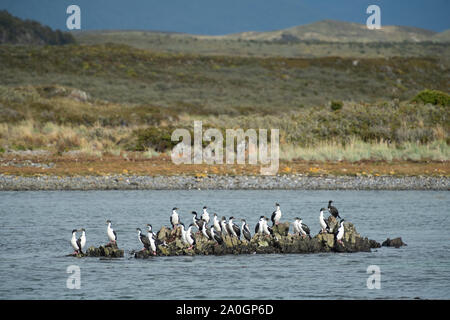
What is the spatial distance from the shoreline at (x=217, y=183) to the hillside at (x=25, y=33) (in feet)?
233

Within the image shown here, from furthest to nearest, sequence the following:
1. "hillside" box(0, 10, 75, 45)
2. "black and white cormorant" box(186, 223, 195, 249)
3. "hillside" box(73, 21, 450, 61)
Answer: "hillside" box(73, 21, 450, 61) < "hillside" box(0, 10, 75, 45) < "black and white cormorant" box(186, 223, 195, 249)

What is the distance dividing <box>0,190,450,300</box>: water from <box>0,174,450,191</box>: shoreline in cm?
267

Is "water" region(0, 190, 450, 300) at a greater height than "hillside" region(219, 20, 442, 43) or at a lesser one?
lesser

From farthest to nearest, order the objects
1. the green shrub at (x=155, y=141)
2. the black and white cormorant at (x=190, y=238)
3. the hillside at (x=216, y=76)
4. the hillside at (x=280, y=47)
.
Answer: the hillside at (x=280, y=47) → the hillside at (x=216, y=76) → the green shrub at (x=155, y=141) → the black and white cormorant at (x=190, y=238)

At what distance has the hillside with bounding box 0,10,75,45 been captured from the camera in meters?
95.9

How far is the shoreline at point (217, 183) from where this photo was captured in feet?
87.7

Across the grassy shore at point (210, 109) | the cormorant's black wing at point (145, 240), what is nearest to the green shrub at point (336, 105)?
the grassy shore at point (210, 109)

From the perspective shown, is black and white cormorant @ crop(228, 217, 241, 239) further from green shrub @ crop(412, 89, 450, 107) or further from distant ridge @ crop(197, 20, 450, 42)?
distant ridge @ crop(197, 20, 450, 42)

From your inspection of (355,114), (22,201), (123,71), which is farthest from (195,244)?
(123,71)

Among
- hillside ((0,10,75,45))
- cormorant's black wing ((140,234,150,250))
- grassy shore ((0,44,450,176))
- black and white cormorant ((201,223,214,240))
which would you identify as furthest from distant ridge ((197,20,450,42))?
cormorant's black wing ((140,234,150,250))

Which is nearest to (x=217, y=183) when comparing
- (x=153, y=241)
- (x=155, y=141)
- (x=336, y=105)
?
(x=155, y=141)

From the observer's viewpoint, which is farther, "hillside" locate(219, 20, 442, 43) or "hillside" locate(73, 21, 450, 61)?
"hillside" locate(219, 20, 442, 43)

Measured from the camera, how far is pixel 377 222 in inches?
802

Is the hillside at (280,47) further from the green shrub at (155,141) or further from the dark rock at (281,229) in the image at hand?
the dark rock at (281,229)
